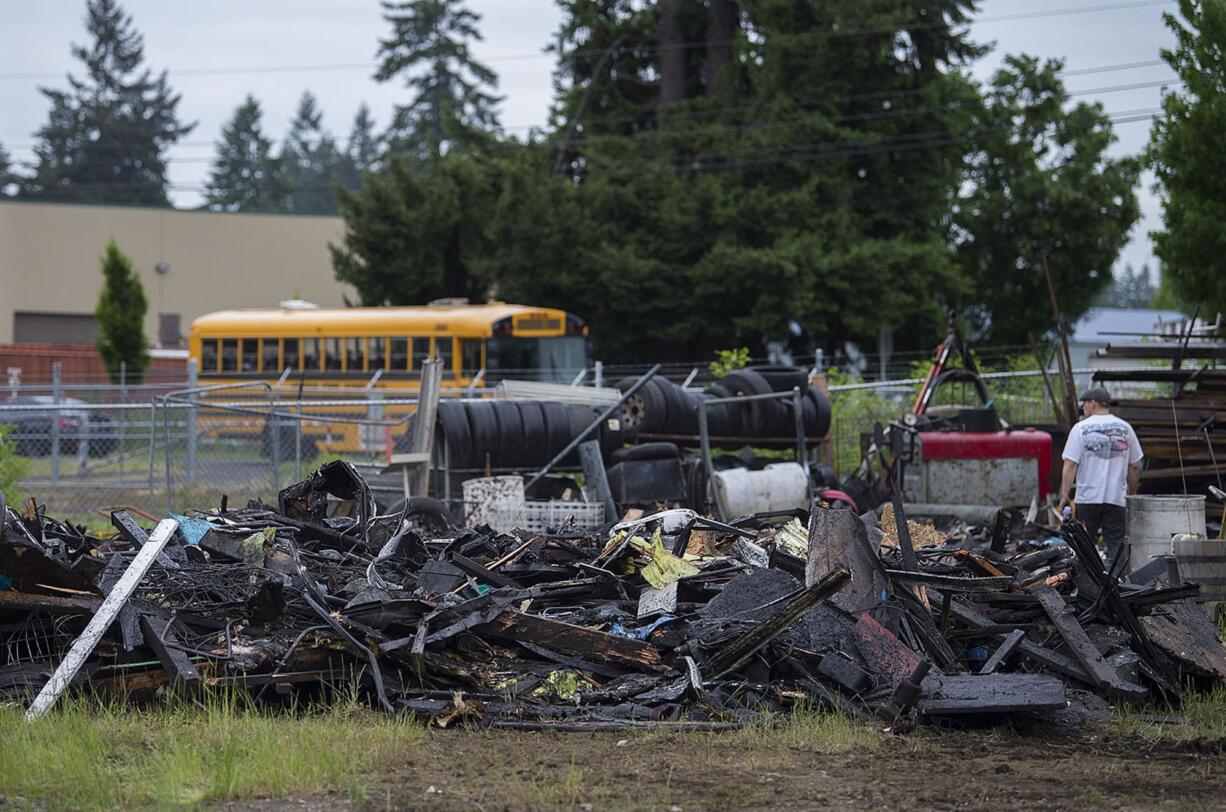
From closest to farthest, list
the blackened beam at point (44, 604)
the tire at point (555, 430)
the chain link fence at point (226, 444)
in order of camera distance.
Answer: the blackened beam at point (44, 604)
the tire at point (555, 430)
the chain link fence at point (226, 444)

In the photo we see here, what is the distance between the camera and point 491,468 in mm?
14758

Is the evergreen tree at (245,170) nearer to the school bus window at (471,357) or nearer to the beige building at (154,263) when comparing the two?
the beige building at (154,263)


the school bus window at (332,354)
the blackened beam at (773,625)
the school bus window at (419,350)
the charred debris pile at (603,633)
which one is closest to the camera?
the charred debris pile at (603,633)

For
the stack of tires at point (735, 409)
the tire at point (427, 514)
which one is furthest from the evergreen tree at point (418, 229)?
the tire at point (427, 514)

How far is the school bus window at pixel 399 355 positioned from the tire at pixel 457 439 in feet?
43.9

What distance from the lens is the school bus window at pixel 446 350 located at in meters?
27.4

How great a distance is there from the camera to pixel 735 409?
16.5 metres

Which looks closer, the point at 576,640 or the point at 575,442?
the point at 576,640

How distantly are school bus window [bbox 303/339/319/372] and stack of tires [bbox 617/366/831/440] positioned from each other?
1371 centimetres

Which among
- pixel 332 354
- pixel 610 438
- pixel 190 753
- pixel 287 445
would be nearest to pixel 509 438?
Result: pixel 610 438

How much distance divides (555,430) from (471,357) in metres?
12.5

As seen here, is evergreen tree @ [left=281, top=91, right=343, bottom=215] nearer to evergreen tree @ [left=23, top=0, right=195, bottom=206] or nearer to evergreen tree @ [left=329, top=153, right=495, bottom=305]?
evergreen tree @ [left=23, top=0, right=195, bottom=206]

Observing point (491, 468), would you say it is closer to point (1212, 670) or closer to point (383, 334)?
point (1212, 670)

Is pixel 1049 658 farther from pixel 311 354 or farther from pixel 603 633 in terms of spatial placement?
pixel 311 354
